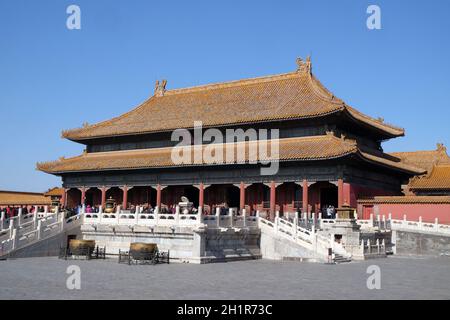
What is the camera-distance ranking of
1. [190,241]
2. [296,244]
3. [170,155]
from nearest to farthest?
[190,241] → [296,244] → [170,155]

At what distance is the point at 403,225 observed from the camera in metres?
33.5

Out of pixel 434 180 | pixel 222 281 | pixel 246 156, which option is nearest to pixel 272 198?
pixel 246 156

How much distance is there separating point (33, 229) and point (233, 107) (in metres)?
19.2

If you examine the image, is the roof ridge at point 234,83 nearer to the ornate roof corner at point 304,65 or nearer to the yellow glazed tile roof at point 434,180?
the ornate roof corner at point 304,65

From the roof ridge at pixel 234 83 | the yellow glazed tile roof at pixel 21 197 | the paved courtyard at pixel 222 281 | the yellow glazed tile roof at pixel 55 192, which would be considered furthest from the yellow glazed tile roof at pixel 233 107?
the yellow glazed tile roof at pixel 21 197

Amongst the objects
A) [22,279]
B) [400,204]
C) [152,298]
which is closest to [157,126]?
[400,204]

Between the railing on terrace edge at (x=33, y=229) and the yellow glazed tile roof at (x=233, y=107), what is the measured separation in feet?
46.1

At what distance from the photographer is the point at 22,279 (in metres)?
17.8

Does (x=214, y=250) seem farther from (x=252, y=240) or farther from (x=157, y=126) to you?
(x=157, y=126)

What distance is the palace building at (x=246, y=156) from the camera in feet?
119

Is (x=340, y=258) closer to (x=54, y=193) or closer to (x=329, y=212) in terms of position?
(x=329, y=212)

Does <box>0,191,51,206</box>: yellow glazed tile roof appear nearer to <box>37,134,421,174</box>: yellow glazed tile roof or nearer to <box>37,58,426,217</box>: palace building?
<box>37,134,421,174</box>: yellow glazed tile roof

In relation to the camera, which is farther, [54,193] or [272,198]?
[54,193]

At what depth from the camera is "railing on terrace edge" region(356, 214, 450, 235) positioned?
105 feet
